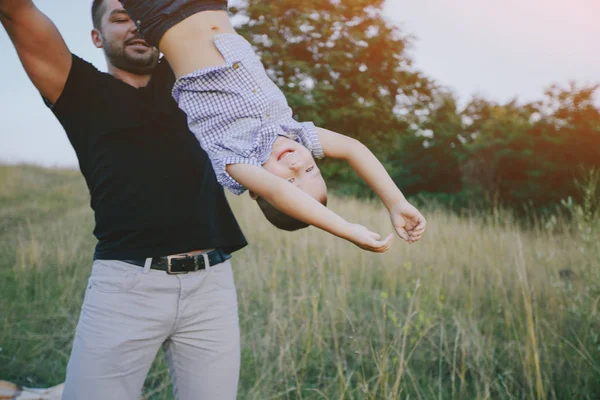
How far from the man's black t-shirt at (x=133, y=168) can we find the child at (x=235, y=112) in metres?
0.19

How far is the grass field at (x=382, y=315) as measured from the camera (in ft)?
9.90

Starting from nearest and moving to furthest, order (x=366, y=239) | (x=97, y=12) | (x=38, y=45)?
(x=366, y=239)
(x=38, y=45)
(x=97, y=12)

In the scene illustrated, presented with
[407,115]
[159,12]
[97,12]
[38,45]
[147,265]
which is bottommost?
[147,265]

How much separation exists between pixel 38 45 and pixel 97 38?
46cm

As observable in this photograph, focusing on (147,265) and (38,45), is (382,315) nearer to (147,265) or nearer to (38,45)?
(147,265)

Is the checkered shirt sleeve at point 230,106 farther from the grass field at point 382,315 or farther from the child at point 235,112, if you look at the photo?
the grass field at point 382,315

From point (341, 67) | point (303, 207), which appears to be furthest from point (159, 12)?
point (341, 67)

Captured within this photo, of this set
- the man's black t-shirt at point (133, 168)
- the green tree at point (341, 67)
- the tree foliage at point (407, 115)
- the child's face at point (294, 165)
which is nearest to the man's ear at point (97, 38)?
the man's black t-shirt at point (133, 168)

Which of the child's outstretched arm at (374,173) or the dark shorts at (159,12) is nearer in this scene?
the dark shorts at (159,12)

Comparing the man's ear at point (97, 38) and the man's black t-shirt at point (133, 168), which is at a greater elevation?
the man's ear at point (97, 38)

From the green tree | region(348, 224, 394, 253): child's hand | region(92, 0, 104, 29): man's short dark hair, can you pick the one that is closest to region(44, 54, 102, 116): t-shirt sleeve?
region(92, 0, 104, 29): man's short dark hair

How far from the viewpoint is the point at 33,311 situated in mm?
4359

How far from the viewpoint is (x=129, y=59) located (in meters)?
1.88

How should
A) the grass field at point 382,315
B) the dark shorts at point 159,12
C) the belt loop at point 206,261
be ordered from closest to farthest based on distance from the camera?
1. the dark shorts at point 159,12
2. the belt loop at point 206,261
3. the grass field at point 382,315
